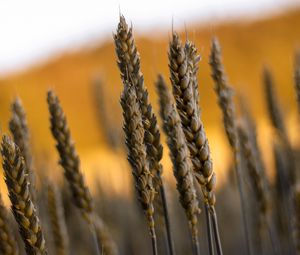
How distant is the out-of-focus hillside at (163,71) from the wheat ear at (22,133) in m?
21.7

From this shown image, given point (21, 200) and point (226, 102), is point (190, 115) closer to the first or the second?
point (21, 200)

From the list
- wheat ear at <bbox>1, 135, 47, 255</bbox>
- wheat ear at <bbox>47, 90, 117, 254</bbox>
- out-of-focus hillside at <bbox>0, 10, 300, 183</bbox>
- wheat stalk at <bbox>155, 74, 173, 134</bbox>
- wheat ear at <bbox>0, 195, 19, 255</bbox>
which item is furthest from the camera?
out-of-focus hillside at <bbox>0, 10, 300, 183</bbox>

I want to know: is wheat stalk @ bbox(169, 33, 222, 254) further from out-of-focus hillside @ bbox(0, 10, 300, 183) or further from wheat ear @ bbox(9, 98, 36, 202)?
out-of-focus hillside @ bbox(0, 10, 300, 183)

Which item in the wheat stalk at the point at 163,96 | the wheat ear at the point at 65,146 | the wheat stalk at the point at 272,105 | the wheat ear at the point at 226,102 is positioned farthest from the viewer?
the wheat stalk at the point at 272,105

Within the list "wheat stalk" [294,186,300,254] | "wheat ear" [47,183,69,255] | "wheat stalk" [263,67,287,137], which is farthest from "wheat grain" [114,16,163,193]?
"wheat stalk" [263,67,287,137]

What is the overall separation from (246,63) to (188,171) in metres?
44.5

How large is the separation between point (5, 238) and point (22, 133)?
0.59 m

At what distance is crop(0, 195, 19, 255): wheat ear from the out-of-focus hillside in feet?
73.0

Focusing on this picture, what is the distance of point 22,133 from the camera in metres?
2.28

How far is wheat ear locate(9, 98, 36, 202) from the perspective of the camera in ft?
7.32

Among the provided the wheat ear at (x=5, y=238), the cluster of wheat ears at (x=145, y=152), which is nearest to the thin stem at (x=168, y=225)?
the cluster of wheat ears at (x=145, y=152)

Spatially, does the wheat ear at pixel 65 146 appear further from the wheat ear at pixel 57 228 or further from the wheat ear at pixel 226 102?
the wheat ear at pixel 226 102

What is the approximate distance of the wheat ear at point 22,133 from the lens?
2.23m

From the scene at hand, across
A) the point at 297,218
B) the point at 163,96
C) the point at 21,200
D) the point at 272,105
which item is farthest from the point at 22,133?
the point at 272,105
